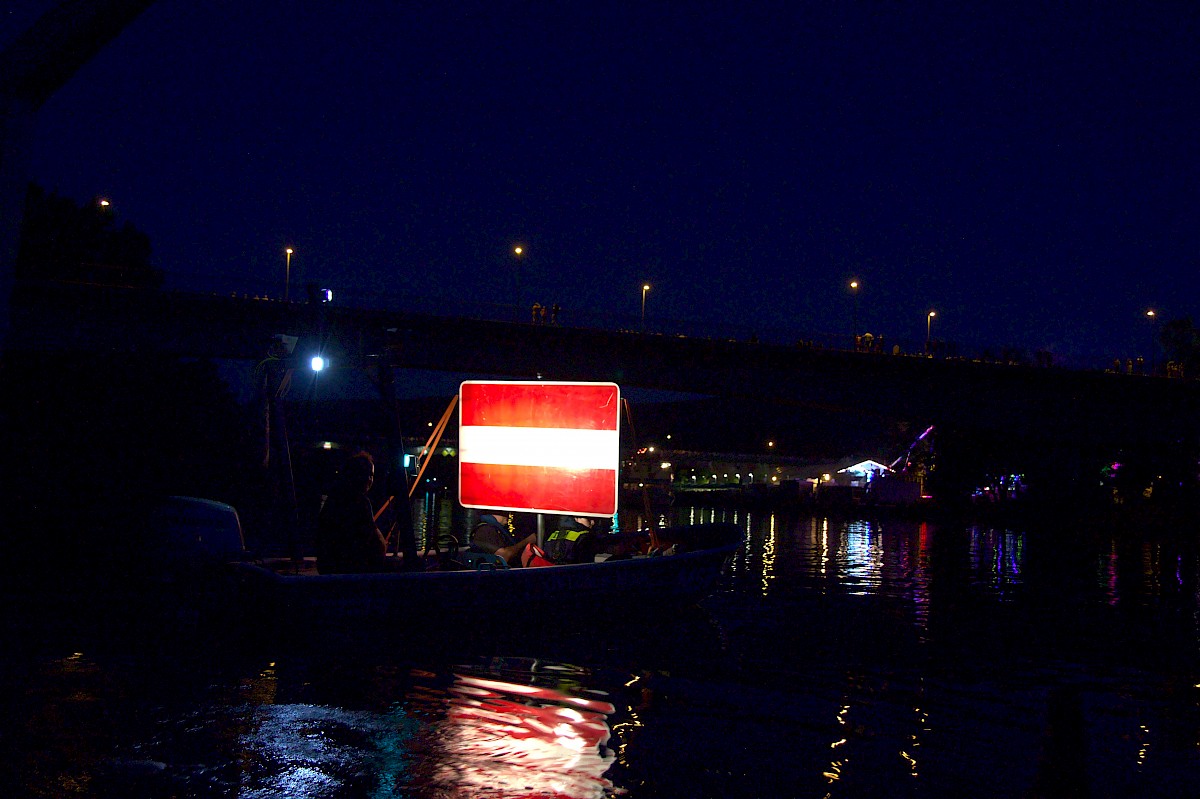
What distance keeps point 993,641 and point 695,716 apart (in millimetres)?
5645

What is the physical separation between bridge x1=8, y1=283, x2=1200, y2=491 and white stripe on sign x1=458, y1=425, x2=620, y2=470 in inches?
1096

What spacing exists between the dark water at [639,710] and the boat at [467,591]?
0.27 m

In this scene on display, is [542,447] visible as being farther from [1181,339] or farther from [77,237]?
[1181,339]

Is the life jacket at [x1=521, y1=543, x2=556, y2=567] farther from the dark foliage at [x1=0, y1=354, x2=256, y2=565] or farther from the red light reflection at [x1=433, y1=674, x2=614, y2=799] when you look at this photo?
the dark foliage at [x1=0, y1=354, x2=256, y2=565]

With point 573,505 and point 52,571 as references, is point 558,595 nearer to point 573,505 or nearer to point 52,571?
point 573,505

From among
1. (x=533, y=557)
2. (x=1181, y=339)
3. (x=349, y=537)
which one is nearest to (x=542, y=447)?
(x=533, y=557)

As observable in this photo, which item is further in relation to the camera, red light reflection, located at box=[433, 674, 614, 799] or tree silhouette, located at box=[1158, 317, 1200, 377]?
tree silhouette, located at box=[1158, 317, 1200, 377]

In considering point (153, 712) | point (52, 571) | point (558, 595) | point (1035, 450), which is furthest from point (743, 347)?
point (153, 712)

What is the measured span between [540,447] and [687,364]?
36093 millimetres

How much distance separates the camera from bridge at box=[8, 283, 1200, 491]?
130ft

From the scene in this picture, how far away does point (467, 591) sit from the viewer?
9961 millimetres

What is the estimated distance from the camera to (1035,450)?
61.9 metres

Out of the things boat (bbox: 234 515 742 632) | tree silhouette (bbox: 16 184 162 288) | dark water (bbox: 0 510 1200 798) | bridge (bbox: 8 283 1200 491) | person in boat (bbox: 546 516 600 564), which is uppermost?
tree silhouette (bbox: 16 184 162 288)

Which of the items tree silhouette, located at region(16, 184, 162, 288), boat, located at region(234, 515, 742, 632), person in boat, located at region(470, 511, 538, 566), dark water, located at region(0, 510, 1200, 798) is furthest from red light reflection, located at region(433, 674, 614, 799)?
tree silhouette, located at region(16, 184, 162, 288)
